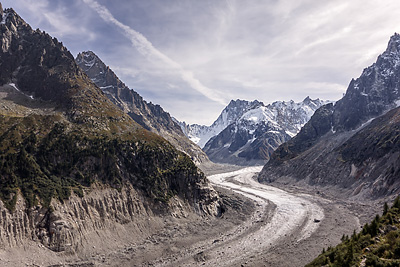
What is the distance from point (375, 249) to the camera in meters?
24.5

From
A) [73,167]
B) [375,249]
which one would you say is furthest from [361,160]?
[73,167]

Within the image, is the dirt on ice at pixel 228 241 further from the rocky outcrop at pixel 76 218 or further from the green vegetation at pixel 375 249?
the green vegetation at pixel 375 249

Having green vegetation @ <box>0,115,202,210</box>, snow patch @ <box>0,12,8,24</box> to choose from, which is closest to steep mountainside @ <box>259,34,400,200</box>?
green vegetation @ <box>0,115,202,210</box>

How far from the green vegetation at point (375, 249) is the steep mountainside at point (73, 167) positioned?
5038 centimetres

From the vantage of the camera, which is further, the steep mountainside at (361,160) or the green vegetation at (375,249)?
the steep mountainside at (361,160)

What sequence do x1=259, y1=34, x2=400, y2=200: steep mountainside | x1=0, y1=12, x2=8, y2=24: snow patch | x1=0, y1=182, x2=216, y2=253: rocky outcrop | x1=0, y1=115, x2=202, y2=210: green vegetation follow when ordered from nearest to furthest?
1. x1=0, y1=182, x2=216, y2=253: rocky outcrop
2. x1=0, y1=115, x2=202, y2=210: green vegetation
3. x1=259, y1=34, x2=400, y2=200: steep mountainside
4. x1=0, y1=12, x2=8, y2=24: snow patch

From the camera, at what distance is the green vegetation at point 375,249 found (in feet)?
73.0

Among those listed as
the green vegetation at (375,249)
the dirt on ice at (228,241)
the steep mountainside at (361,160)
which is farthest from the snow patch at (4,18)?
the steep mountainside at (361,160)

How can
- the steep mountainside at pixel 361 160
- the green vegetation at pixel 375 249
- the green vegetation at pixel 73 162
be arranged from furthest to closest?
1. the steep mountainside at pixel 361 160
2. the green vegetation at pixel 73 162
3. the green vegetation at pixel 375 249

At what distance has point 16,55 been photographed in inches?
4998

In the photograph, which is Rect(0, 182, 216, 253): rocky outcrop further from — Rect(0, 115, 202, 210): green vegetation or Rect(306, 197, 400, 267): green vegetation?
Rect(306, 197, 400, 267): green vegetation

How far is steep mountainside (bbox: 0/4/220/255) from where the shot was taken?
52.6m

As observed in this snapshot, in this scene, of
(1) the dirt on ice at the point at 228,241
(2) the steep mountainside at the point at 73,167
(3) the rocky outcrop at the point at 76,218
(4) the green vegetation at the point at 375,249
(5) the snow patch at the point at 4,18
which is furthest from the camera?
(5) the snow patch at the point at 4,18

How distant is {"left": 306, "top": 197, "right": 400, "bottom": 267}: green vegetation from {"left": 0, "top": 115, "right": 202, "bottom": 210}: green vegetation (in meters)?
55.0
